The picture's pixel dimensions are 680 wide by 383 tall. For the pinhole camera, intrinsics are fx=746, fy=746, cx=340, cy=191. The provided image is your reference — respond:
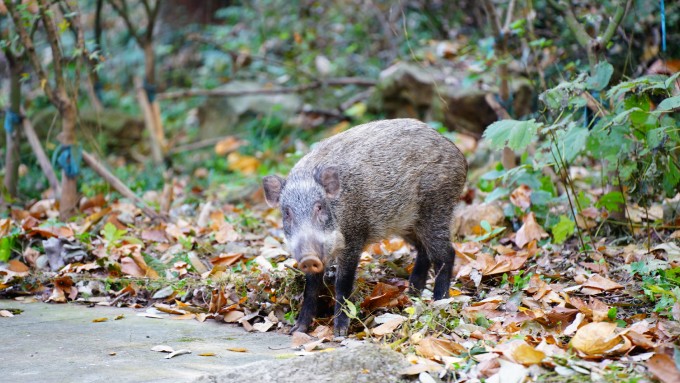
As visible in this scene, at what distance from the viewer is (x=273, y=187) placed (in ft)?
16.9

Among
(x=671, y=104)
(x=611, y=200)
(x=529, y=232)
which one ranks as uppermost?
(x=671, y=104)

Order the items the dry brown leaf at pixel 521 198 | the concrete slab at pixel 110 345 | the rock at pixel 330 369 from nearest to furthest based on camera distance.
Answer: the rock at pixel 330 369
the concrete slab at pixel 110 345
the dry brown leaf at pixel 521 198

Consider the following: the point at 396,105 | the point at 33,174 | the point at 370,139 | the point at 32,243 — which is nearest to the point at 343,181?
the point at 370,139

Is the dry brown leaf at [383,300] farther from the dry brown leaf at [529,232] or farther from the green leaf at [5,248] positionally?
the green leaf at [5,248]

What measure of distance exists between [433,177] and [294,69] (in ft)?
19.6

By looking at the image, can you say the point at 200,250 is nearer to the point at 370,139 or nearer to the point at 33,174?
the point at 370,139

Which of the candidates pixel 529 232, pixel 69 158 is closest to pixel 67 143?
pixel 69 158

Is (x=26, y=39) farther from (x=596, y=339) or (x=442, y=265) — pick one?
(x=596, y=339)

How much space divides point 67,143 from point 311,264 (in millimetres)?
3426

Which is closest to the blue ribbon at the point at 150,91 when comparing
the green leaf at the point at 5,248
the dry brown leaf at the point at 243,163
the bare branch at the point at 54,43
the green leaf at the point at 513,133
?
the dry brown leaf at the point at 243,163

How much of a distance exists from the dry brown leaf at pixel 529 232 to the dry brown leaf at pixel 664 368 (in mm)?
2783

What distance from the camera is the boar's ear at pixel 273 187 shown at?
5.13 m

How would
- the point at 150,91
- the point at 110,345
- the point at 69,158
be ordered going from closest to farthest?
the point at 110,345, the point at 69,158, the point at 150,91

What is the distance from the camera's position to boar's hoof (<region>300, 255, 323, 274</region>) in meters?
4.42
